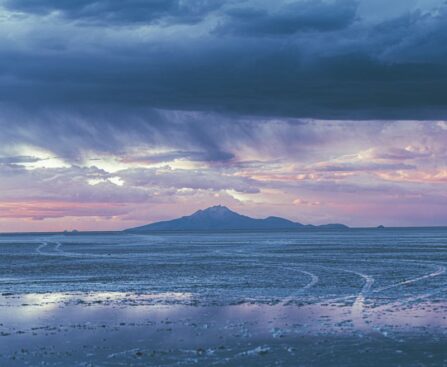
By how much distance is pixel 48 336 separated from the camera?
2708 cm

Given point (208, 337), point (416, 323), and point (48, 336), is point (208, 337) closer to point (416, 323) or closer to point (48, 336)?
point (48, 336)

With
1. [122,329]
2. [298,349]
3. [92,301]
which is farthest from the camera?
[92,301]

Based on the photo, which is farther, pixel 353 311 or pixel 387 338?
pixel 353 311

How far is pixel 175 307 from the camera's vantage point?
115 feet

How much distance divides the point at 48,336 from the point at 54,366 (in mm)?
5310

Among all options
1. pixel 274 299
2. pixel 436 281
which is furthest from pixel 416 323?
pixel 436 281

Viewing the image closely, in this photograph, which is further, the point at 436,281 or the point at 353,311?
the point at 436,281

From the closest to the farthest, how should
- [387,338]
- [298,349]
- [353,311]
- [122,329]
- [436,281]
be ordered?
[298,349] → [387,338] → [122,329] → [353,311] → [436,281]

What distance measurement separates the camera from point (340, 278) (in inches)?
2029

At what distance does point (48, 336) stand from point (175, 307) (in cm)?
896

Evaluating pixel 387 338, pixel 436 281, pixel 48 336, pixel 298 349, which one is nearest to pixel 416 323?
pixel 387 338

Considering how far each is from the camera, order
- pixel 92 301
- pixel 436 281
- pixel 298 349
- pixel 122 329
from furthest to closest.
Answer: pixel 436 281 → pixel 92 301 → pixel 122 329 → pixel 298 349

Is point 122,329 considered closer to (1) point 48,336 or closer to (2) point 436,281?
(1) point 48,336

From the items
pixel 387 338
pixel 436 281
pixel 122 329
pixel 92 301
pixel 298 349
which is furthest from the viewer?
pixel 436 281
